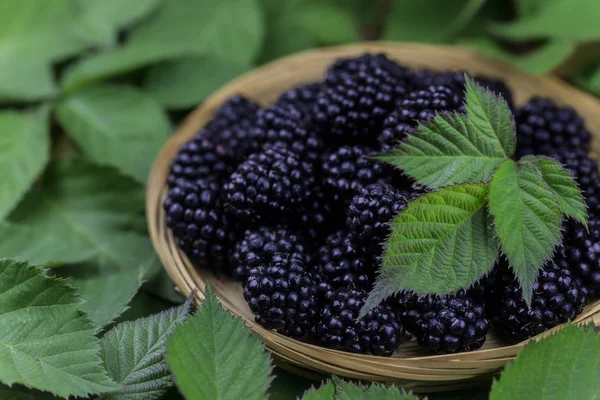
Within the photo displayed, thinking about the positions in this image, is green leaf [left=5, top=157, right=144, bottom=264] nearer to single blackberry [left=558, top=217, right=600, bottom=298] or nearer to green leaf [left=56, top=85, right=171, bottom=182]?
green leaf [left=56, top=85, right=171, bottom=182]

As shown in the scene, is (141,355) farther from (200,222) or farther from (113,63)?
(113,63)

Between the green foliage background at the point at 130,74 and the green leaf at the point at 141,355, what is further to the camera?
the green foliage background at the point at 130,74

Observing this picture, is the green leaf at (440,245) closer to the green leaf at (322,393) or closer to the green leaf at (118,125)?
the green leaf at (322,393)

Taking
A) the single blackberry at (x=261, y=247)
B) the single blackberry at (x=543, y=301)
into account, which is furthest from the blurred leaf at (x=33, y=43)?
the single blackberry at (x=543, y=301)

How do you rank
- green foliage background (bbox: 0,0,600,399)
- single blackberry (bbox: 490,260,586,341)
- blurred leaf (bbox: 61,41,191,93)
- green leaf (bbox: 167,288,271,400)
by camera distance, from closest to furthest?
green leaf (bbox: 167,288,271,400) → single blackberry (bbox: 490,260,586,341) → green foliage background (bbox: 0,0,600,399) → blurred leaf (bbox: 61,41,191,93)

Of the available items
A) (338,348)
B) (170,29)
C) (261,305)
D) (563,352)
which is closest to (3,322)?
(261,305)

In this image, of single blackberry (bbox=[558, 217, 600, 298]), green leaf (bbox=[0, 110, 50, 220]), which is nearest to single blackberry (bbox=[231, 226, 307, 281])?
single blackberry (bbox=[558, 217, 600, 298])

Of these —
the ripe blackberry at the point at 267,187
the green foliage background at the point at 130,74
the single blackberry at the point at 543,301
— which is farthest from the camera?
the green foliage background at the point at 130,74
